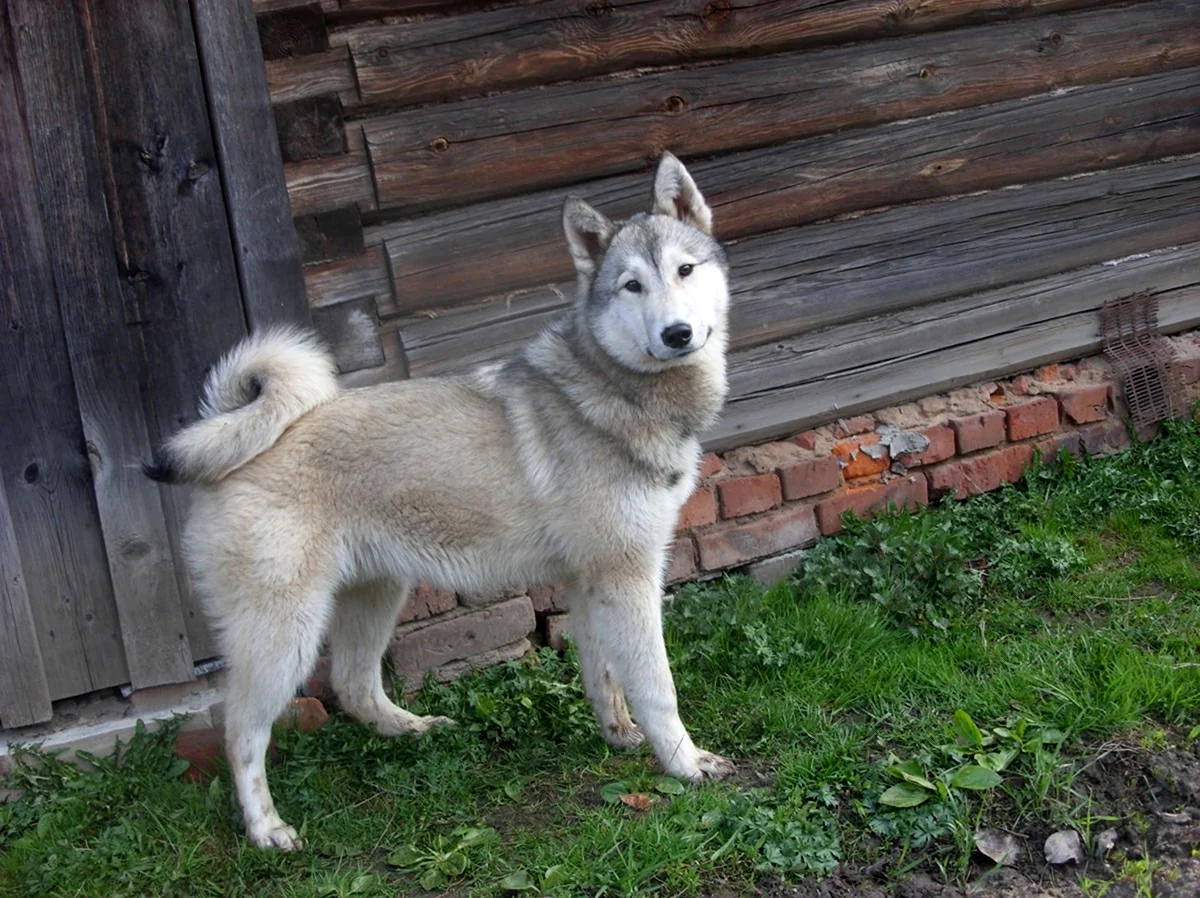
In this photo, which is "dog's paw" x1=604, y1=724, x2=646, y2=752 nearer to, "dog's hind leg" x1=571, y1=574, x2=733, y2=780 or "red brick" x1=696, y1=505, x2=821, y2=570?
"dog's hind leg" x1=571, y1=574, x2=733, y2=780

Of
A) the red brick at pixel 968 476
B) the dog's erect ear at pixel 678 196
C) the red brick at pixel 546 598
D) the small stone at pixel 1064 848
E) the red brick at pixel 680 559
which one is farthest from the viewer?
the red brick at pixel 968 476

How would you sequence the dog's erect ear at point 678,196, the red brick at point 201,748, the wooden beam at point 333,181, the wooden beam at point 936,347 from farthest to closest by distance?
the wooden beam at point 936,347
the red brick at point 201,748
the wooden beam at point 333,181
the dog's erect ear at point 678,196

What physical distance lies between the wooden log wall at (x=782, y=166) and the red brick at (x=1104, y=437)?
40 centimetres

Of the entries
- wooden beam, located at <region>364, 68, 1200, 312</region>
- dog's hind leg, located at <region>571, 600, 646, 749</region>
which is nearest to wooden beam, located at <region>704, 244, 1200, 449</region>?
wooden beam, located at <region>364, 68, 1200, 312</region>

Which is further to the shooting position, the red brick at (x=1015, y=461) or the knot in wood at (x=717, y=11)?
the red brick at (x=1015, y=461)

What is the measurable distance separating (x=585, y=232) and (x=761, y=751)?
1753 millimetres

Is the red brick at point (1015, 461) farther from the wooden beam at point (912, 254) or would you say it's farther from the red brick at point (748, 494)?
the red brick at point (748, 494)

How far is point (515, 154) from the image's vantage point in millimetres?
4086

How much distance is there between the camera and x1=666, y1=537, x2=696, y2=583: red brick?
15.0 ft

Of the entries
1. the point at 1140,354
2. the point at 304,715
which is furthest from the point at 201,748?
the point at 1140,354

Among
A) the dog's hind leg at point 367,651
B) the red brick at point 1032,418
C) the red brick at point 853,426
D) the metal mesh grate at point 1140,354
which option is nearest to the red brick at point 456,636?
the dog's hind leg at point 367,651

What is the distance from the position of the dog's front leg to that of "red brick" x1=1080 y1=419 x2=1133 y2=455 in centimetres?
266

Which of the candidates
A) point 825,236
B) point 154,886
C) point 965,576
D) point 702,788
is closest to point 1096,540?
point 965,576

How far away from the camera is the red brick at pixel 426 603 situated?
14.0 ft
